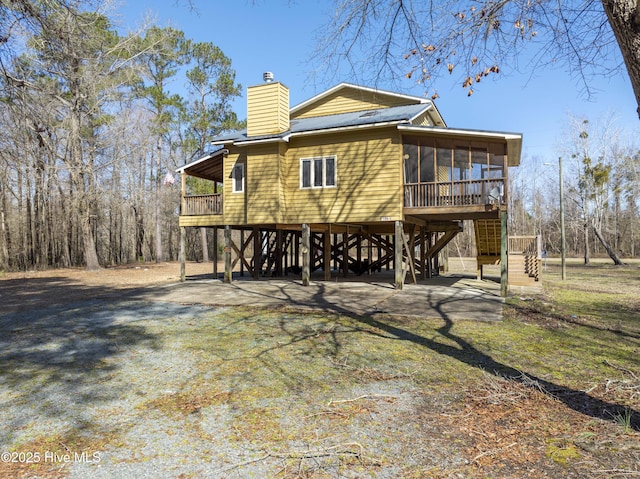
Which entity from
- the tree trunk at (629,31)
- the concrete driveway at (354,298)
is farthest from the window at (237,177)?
the tree trunk at (629,31)

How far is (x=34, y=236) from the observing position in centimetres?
2723

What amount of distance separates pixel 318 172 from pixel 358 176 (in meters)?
1.71

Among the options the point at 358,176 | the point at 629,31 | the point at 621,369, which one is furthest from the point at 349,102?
the point at 629,31

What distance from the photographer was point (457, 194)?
46.3ft

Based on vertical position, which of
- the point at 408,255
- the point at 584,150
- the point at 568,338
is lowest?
the point at 568,338

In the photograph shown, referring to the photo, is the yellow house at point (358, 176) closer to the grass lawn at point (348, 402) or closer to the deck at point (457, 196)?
the deck at point (457, 196)

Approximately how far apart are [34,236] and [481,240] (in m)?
28.1

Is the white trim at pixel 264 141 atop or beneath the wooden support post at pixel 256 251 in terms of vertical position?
atop

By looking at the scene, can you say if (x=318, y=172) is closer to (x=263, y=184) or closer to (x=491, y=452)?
(x=263, y=184)

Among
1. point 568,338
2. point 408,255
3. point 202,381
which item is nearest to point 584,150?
point 408,255

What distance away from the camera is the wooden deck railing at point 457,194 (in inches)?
527

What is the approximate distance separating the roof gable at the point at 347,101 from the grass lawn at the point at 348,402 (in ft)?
44.4

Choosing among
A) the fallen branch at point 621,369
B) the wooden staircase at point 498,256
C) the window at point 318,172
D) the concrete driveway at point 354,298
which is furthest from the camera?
the wooden staircase at point 498,256

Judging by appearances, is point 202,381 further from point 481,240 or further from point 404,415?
point 481,240
